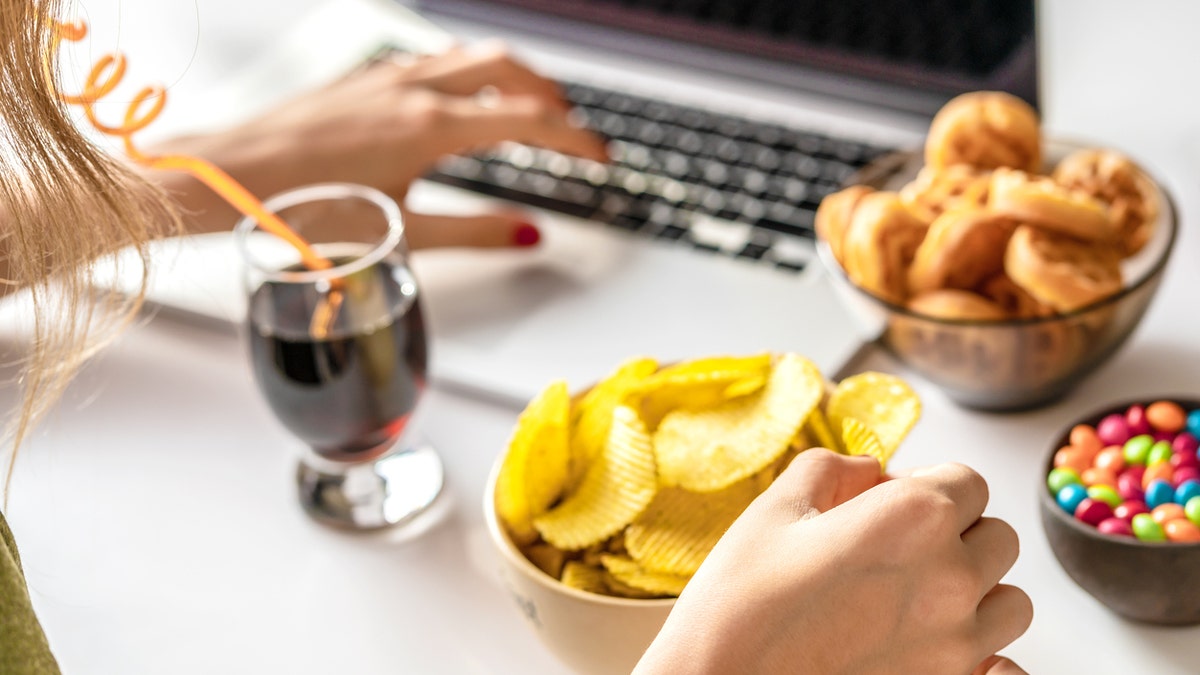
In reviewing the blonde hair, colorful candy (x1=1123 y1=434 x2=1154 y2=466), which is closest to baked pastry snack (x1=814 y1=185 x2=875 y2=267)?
colorful candy (x1=1123 y1=434 x2=1154 y2=466)

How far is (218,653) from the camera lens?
2.22ft

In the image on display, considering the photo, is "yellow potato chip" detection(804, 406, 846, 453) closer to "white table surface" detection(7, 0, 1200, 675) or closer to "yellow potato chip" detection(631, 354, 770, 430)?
"yellow potato chip" detection(631, 354, 770, 430)

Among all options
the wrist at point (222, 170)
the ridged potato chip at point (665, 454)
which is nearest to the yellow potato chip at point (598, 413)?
the ridged potato chip at point (665, 454)

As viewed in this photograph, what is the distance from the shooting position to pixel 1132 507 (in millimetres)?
602

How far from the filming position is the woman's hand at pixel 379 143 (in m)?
0.94

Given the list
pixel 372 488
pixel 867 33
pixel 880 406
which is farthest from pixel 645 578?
pixel 867 33

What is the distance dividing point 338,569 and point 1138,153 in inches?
26.5

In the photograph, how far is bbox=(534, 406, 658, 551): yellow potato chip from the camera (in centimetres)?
59

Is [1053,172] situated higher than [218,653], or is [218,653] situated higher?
[1053,172]

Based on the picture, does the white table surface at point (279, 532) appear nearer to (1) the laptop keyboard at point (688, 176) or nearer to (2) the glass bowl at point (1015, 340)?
(2) the glass bowl at point (1015, 340)

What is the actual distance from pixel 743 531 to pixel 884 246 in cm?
27

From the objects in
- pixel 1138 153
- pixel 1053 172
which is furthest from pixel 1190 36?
pixel 1053 172

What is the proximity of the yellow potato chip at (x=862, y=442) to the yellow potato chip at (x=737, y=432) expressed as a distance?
2cm

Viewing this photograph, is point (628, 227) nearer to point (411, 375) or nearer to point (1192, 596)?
point (411, 375)
